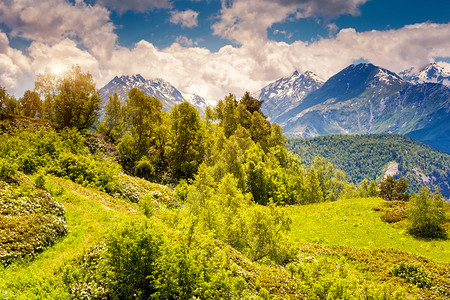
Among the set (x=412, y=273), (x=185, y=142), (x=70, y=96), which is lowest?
(x=412, y=273)

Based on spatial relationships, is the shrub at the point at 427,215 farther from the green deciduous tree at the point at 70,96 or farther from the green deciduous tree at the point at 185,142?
the green deciduous tree at the point at 70,96

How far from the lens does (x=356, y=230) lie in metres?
31.5

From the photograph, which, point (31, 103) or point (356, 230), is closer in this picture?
point (356, 230)

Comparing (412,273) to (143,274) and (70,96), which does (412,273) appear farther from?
(70,96)

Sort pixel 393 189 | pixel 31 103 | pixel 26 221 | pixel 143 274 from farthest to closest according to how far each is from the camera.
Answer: pixel 393 189 < pixel 31 103 < pixel 26 221 < pixel 143 274

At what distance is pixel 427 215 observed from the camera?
28438 mm

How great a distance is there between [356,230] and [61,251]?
32857 millimetres

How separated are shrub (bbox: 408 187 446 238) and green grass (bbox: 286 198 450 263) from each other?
53.7 inches

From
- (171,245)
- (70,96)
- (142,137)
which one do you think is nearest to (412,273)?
(171,245)

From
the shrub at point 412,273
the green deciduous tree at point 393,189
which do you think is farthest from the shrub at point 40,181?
the green deciduous tree at point 393,189

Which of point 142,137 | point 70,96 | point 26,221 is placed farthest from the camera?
point 142,137

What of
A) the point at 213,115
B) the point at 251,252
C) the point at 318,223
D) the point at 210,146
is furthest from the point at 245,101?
the point at 251,252

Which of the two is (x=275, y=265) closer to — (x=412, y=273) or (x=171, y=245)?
(x=171, y=245)

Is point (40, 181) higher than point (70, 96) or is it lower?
lower
